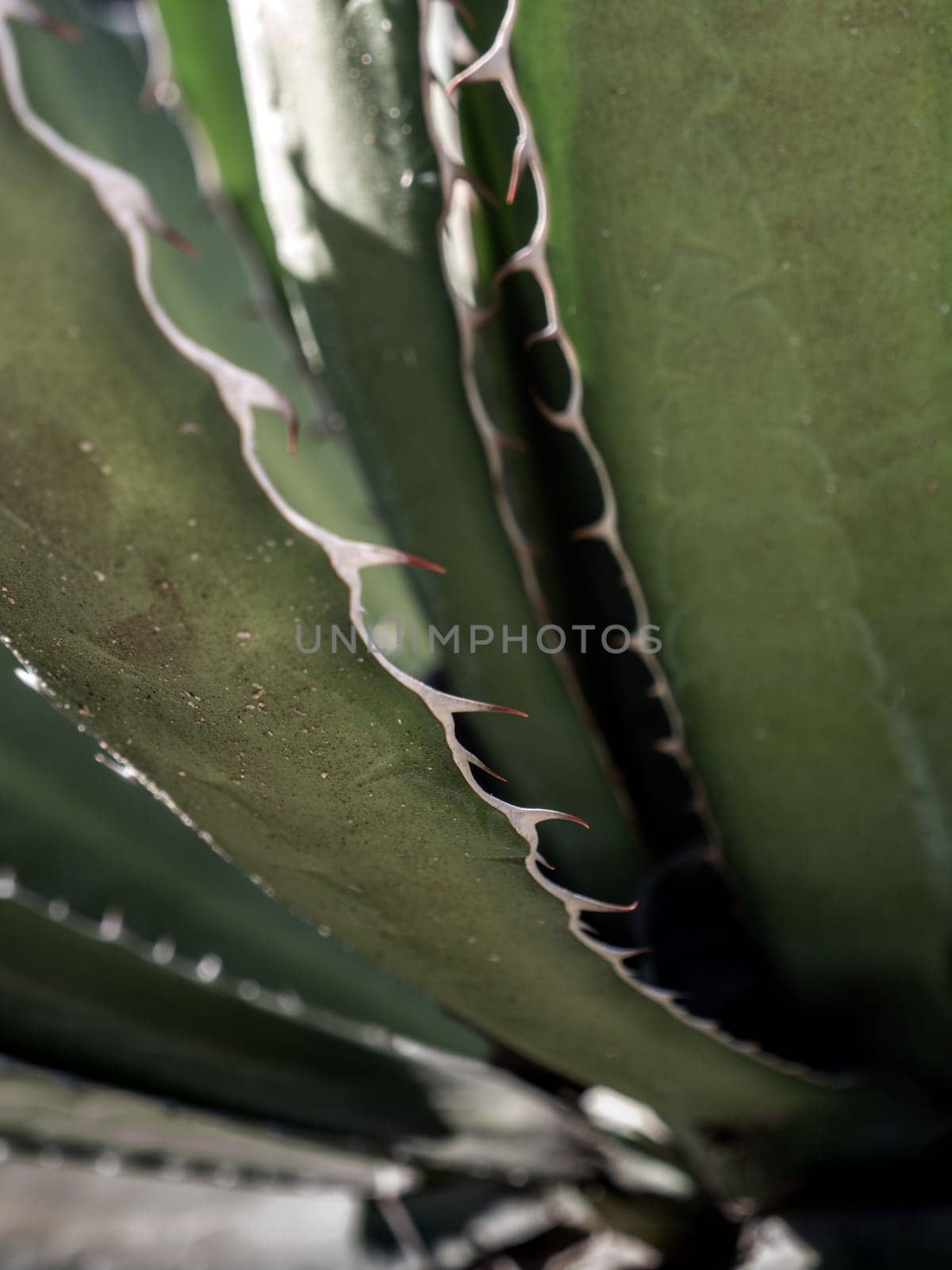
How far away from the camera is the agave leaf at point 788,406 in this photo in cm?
51

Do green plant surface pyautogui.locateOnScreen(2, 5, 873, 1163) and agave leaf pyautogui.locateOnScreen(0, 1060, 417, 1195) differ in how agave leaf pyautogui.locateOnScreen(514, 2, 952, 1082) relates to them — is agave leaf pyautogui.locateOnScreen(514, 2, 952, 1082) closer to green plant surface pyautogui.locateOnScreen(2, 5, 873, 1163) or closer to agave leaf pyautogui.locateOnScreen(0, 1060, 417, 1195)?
green plant surface pyautogui.locateOnScreen(2, 5, 873, 1163)

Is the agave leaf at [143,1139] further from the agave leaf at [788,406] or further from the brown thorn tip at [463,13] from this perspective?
the brown thorn tip at [463,13]

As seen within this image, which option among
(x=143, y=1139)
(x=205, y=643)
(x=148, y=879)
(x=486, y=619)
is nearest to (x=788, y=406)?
(x=486, y=619)

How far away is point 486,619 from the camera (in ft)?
2.09

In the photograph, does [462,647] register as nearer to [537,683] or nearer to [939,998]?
[537,683]

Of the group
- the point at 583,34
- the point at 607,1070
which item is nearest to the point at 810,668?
the point at 607,1070

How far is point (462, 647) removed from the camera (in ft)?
2.11

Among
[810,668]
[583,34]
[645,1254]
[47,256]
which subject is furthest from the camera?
[645,1254]

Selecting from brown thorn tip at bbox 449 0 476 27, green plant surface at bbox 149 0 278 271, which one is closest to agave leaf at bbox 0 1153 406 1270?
green plant surface at bbox 149 0 278 271


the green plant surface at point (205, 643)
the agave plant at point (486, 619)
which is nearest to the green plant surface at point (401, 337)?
the agave plant at point (486, 619)

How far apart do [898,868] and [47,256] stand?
1.95ft

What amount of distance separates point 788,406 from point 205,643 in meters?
0.35

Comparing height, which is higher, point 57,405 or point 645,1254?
point 57,405

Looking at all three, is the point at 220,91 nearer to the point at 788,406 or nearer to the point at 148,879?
the point at 788,406
